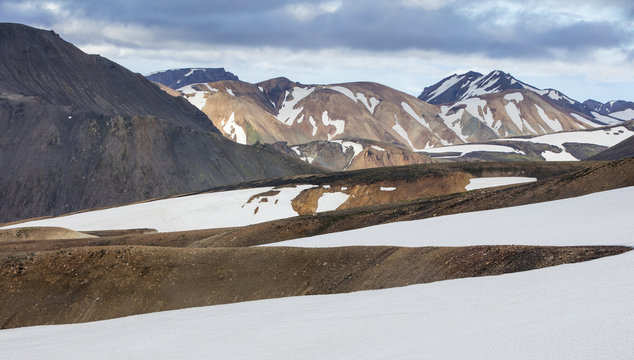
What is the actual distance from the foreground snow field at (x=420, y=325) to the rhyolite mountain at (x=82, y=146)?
273ft

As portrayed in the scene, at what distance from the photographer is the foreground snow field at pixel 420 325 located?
10617mm

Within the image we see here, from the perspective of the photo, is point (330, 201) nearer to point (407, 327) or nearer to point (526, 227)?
point (526, 227)

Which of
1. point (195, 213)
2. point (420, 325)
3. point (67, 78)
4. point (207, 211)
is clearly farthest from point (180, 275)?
point (67, 78)

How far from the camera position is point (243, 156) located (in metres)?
123

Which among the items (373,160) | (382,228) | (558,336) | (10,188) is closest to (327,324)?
(558,336)

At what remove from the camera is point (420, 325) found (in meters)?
13.4

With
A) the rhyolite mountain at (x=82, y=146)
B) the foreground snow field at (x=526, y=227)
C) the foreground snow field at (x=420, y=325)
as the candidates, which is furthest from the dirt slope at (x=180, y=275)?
the rhyolite mountain at (x=82, y=146)

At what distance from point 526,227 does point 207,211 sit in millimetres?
44496

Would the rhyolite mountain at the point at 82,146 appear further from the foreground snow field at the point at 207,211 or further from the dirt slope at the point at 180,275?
the dirt slope at the point at 180,275

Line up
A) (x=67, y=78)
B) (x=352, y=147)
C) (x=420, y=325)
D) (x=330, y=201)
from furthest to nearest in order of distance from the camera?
(x=352, y=147)
(x=67, y=78)
(x=330, y=201)
(x=420, y=325)

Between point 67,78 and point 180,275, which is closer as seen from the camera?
point 180,275

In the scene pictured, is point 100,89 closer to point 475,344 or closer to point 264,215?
point 264,215

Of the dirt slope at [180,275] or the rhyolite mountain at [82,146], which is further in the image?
the rhyolite mountain at [82,146]

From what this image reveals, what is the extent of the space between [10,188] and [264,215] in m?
52.8
